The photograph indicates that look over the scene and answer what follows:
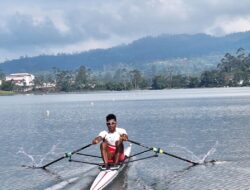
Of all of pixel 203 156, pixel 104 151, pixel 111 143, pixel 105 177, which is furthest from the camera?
pixel 203 156

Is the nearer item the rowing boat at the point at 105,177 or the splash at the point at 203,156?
the rowing boat at the point at 105,177

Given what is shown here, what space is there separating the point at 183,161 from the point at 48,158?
10.5 m

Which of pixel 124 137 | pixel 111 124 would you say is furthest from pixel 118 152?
pixel 111 124

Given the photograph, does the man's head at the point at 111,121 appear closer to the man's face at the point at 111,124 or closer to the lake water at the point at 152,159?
the man's face at the point at 111,124

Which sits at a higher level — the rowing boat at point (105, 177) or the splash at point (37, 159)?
the rowing boat at point (105, 177)

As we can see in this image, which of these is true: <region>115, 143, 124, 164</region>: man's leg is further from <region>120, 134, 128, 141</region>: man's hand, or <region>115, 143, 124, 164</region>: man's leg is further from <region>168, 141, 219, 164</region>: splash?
<region>168, 141, 219, 164</region>: splash

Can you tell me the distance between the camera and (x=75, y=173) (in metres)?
32.7

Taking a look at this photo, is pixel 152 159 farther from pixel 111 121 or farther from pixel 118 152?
pixel 111 121

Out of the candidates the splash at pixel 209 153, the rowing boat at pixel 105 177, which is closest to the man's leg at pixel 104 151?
the rowing boat at pixel 105 177

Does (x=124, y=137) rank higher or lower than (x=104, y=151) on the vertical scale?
higher

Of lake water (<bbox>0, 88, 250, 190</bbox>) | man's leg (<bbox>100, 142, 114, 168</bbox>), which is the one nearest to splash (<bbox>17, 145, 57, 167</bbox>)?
lake water (<bbox>0, 88, 250, 190</bbox>)

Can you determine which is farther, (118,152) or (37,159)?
(37,159)

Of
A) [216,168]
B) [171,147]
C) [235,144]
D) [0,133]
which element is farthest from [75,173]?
[0,133]

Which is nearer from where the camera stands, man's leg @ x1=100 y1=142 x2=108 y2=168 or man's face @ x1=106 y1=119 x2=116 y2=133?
man's face @ x1=106 y1=119 x2=116 y2=133
